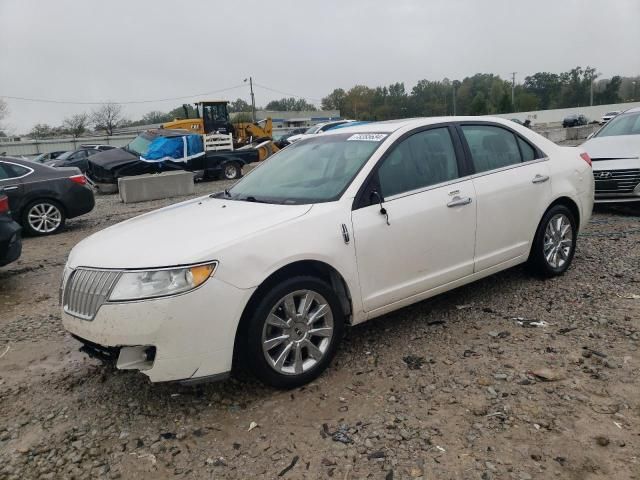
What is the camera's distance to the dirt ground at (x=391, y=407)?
8.63ft

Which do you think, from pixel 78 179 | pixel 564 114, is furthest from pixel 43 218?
pixel 564 114

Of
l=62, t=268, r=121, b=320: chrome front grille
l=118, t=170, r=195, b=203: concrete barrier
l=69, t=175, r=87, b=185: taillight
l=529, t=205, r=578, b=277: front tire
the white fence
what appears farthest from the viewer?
the white fence

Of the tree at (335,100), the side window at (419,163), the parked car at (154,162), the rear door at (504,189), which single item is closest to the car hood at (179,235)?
the side window at (419,163)

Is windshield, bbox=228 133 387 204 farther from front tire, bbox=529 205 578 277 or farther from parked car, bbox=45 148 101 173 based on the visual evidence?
parked car, bbox=45 148 101 173

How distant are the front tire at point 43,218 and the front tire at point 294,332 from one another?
774cm

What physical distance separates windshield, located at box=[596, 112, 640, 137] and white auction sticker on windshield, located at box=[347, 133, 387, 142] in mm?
6366

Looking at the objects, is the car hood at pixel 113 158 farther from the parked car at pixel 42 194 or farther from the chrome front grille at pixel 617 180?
the chrome front grille at pixel 617 180

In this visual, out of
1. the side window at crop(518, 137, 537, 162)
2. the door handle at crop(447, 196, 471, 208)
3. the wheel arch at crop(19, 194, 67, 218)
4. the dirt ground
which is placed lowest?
the dirt ground

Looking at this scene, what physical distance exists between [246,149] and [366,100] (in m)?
84.5

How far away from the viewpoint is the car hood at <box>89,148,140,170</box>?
15711 mm

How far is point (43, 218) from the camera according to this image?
9352mm

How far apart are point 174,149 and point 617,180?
12.6 meters

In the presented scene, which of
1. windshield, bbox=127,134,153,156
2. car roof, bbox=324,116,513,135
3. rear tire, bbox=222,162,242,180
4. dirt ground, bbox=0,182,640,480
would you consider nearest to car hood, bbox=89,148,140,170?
windshield, bbox=127,134,153,156

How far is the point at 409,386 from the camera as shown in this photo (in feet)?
10.8
